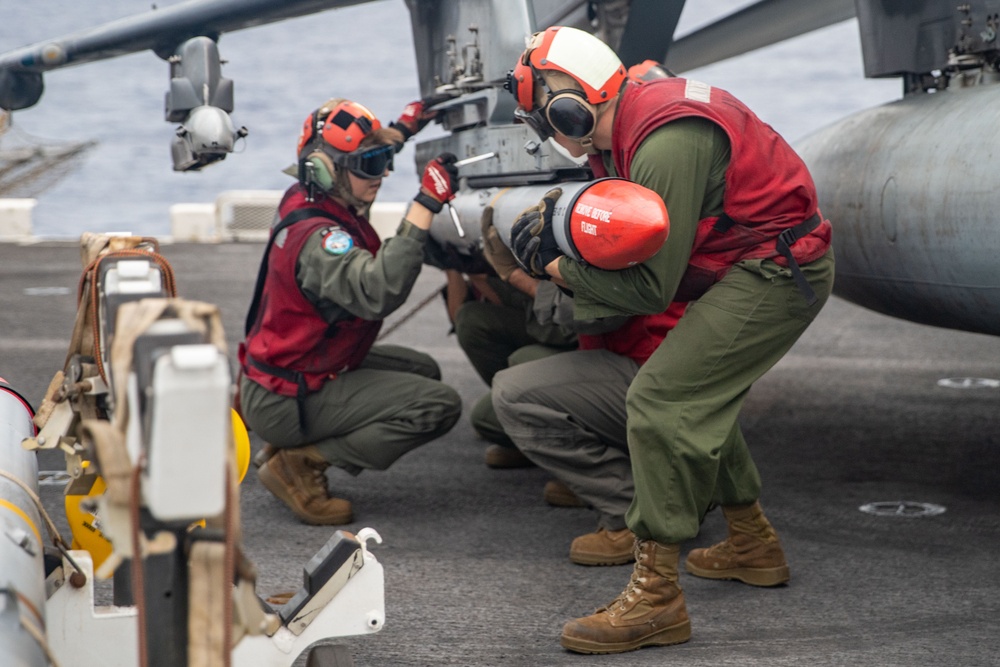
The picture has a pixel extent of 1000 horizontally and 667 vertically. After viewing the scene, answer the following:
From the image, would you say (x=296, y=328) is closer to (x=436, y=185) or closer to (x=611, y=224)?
(x=436, y=185)

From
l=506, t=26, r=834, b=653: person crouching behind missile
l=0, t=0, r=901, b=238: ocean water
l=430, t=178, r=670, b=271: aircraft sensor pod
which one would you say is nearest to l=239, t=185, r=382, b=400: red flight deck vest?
Result: l=506, t=26, r=834, b=653: person crouching behind missile

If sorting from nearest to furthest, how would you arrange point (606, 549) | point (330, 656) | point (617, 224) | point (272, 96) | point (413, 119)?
1. point (330, 656)
2. point (617, 224)
3. point (606, 549)
4. point (413, 119)
5. point (272, 96)

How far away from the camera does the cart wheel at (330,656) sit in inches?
97.2

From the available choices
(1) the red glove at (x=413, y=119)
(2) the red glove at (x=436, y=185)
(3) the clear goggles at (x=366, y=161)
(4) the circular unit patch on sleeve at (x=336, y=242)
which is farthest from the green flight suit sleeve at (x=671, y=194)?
(1) the red glove at (x=413, y=119)

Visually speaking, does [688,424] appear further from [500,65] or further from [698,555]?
[500,65]

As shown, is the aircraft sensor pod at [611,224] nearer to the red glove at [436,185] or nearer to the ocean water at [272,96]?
the red glove at [436,185]

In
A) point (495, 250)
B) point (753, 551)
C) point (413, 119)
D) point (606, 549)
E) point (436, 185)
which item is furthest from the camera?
point (413, 119)

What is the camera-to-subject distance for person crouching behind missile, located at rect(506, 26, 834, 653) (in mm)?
2996

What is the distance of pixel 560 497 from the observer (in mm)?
4340

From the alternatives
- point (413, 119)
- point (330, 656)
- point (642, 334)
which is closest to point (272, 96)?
point (413, 119)

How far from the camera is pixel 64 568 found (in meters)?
2.29

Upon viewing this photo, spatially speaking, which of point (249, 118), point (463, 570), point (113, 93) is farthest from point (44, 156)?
point (113, 93)

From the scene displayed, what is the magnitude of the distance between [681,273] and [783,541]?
51.5 inches

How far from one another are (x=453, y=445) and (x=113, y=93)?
280ft
